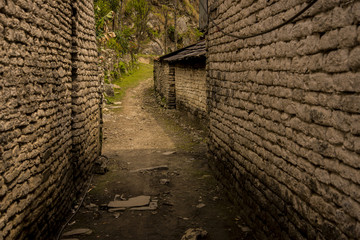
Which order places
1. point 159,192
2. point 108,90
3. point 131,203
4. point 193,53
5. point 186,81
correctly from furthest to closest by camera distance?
point 108,90 → point 186,81 → point 193,53 → point 159,192 → point 131,203

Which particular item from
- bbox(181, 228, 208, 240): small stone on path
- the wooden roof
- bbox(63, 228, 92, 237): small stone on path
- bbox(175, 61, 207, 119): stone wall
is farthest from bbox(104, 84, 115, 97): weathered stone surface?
bbox(181, 228, 208, 240): small stone on path

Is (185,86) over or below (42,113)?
below

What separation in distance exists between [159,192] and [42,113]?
2.66 metres

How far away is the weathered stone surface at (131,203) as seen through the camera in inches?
189

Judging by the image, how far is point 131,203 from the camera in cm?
487

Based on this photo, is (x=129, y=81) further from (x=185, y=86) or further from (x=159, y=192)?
(x=159, y=192)

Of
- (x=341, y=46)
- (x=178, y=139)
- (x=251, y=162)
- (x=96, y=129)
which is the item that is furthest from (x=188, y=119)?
(x=341, y=46)

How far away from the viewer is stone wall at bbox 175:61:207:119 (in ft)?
33.6

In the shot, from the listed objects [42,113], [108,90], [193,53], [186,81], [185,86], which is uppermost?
[193,53]

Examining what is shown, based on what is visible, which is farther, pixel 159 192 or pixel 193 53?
pixel 193 53

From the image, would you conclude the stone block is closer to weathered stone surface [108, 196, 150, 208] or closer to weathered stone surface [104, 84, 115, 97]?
weathered stone surface [108, 196, 150, 208]

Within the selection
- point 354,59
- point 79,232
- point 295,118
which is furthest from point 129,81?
point 354,59

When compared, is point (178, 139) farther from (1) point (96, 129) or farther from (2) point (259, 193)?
(2) point (259, 193)

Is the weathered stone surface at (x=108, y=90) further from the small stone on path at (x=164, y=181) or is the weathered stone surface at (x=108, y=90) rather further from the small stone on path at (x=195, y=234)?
the small stone on path at (x=195, y=234)
